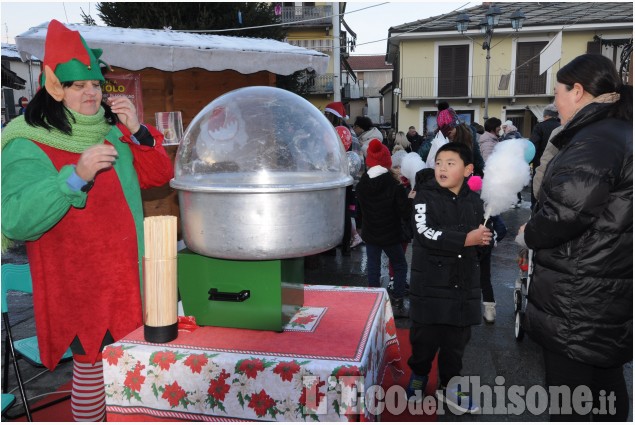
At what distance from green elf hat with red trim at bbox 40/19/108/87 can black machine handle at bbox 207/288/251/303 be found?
969mm

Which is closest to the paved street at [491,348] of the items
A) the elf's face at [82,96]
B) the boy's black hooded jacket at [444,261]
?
the boy's black hooded jacket at [444,261]

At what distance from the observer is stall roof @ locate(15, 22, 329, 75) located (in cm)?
481

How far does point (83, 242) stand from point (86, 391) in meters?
0.65

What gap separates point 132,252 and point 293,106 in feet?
3.03

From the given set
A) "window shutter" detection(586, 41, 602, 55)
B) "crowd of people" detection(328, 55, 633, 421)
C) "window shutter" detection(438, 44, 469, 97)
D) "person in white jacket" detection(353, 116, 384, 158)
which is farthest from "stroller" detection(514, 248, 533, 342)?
"window shutter" detection(586, 41, 602, 55)

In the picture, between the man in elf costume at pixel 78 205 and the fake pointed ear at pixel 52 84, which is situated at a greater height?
the fake pointed ear at pixel 52 84

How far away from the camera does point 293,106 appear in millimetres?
1933

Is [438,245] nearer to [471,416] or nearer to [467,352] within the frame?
[471,416]

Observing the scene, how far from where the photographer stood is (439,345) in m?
2.77

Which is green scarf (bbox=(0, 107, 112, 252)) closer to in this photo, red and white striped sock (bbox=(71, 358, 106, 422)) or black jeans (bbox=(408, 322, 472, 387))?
red and white striped sock (bbox=(71, 358, 106, 422))

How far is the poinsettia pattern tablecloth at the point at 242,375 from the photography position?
1626 mm

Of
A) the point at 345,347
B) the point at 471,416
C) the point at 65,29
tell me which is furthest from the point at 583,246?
the point at 65,29

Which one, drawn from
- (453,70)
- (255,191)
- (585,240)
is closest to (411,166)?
(585,240)

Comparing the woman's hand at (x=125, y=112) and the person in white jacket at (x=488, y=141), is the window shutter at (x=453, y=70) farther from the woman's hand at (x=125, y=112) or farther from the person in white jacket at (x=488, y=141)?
the woman's hand at (x=125, y=112)
